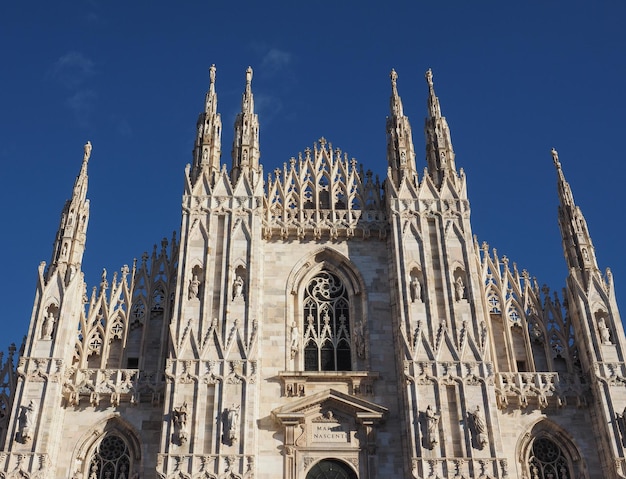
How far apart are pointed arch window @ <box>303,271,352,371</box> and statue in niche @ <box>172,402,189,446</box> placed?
3.90 metres

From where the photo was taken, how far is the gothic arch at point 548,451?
2088 centimetres

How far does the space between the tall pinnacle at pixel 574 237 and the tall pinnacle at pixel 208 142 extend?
1089cm

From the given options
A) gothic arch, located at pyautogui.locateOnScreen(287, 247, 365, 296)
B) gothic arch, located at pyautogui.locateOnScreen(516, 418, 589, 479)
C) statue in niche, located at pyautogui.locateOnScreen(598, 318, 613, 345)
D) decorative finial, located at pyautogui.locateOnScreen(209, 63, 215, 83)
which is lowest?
gothic arch, located at pyautogui.locateOnScreen(516, 418, 589, 479)

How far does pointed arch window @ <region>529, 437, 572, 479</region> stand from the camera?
68.6 ft

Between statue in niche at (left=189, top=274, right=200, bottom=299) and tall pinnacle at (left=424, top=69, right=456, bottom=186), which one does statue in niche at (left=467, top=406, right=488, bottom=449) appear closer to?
tall pinnacle at (left=424, top=69, right=456, bottom=186)

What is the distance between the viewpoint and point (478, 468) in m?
19.8

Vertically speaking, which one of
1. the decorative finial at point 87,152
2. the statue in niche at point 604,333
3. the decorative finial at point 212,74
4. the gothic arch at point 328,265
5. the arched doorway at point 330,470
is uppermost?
the decorative finial at point 212,74

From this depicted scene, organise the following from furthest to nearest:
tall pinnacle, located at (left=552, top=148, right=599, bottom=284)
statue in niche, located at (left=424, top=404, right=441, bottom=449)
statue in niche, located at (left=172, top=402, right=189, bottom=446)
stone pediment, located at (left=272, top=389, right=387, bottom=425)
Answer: tall pinnacle, located at (left=552, top=148, right=599, bottom=284)
stone pediment, located at (left=272, top=389, right=387, bottom=425)
statue in niche, located at (left=424, top=404, right=441, bottom=449)
statue in niche, located at (left=172, top=402, right=189, bottom=446)

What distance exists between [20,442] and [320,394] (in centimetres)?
767

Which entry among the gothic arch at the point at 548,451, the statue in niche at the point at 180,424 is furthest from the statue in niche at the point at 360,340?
the statue in niche at the point at 180,424

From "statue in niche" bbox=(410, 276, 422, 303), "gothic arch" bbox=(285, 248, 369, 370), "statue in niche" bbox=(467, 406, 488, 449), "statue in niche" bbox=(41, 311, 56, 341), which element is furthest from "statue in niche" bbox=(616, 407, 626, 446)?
"statue in niche" bbox=(41, 311, 56, 341)

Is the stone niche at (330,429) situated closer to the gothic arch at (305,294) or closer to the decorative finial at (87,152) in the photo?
the gothic arch at (305,294)

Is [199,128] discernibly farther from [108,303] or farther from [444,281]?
[444,281]

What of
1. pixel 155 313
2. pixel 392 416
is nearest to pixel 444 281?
pixel 392 416
